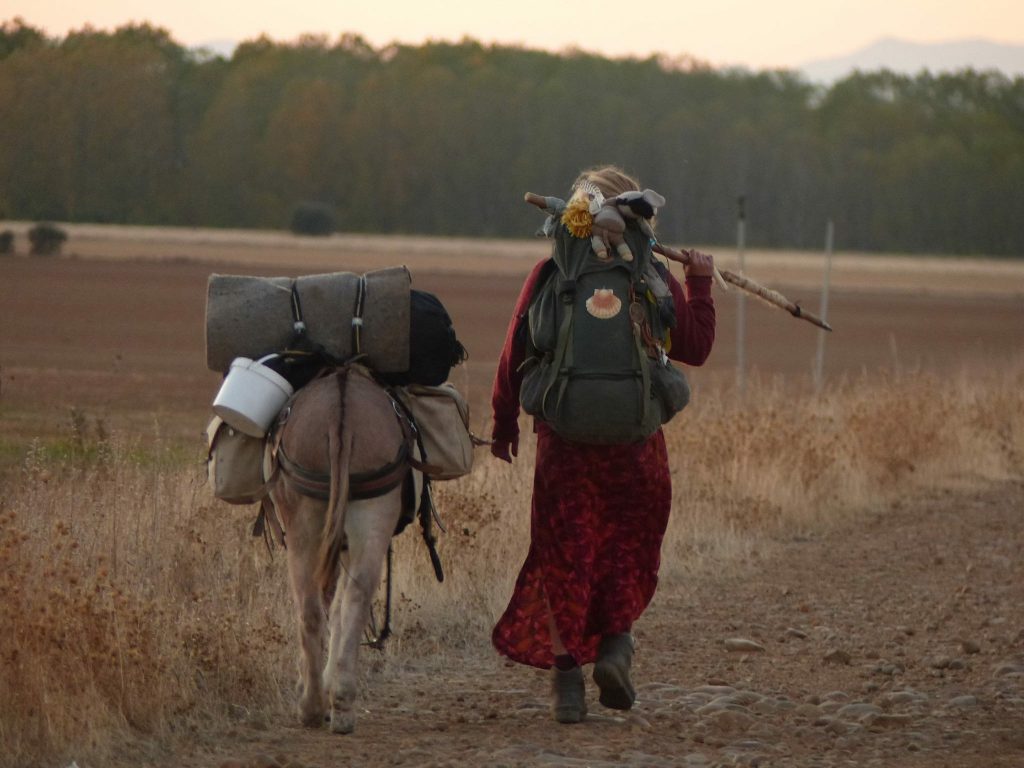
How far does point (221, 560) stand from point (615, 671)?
245 cm

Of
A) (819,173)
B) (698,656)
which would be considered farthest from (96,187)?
(819,173)

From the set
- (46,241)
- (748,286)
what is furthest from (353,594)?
(46,241)

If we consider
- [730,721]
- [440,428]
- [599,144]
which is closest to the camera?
[440,428]

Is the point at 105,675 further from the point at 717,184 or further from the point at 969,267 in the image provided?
the point at 717,184

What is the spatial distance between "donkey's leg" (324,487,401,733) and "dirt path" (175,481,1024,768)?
0.15 meters

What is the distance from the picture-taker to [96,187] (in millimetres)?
19875

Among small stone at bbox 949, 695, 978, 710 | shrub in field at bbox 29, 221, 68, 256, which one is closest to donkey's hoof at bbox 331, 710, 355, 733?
small stone at bbox 949, 695, 978, 710

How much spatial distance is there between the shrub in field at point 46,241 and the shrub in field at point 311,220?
20.5 meters

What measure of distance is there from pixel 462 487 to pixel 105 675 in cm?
412

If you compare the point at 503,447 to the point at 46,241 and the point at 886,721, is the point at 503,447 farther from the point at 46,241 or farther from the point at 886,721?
the point at 46,241

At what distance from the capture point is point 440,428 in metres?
5.77

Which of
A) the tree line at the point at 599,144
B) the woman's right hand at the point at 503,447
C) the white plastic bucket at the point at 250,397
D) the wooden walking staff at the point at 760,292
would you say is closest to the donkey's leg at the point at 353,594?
the white plastic bucket at the point at 250,397

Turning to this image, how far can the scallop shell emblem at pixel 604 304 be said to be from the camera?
554 centimetres

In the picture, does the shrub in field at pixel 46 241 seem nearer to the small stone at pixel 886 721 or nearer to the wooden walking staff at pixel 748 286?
the wooden walking staff at pixel 748 286
